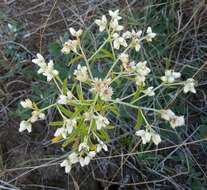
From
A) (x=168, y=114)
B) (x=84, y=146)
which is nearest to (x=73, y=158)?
(x=84, y=146)

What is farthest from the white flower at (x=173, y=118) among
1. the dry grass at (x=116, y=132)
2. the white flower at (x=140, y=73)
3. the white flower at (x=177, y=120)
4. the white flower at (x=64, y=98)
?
the dry grass at (x=116, y=132)

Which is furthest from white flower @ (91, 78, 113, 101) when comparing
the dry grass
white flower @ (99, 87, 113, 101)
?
the dry grass

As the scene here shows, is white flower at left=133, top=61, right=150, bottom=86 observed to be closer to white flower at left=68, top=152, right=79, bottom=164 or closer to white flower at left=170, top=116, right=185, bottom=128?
white flower at left=170, top=116, right=185, bottom=128

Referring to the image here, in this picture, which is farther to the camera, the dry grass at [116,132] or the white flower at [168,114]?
the dry grass at [116,132]

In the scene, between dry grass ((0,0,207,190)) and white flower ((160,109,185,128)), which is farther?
dry grass ((0,0,207,190))

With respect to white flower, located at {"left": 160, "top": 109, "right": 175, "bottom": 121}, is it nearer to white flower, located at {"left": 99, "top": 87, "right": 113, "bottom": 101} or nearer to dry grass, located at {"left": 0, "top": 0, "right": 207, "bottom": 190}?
white flower, located at {"left": 99, "top": 87, "right": 113, "bottom": 101}

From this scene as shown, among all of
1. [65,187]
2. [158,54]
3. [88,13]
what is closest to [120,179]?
[65,187]

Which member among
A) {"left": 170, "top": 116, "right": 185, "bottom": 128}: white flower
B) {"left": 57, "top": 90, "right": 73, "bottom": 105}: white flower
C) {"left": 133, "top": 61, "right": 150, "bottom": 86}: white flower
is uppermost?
{"left": 57, "top": 90, "right": 73, "bottom": 105}: white flower

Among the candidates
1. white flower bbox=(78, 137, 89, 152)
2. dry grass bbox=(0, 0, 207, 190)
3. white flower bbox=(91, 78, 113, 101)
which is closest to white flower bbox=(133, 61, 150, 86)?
white flower bbox=(91, 78, 113, 101)

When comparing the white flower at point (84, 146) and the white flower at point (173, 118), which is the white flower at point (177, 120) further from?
the white flower at point (84, 146)

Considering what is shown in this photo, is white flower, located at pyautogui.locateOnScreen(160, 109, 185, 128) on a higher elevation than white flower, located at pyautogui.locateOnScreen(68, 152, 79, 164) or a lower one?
higher

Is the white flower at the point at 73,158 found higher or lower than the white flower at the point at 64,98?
lower
